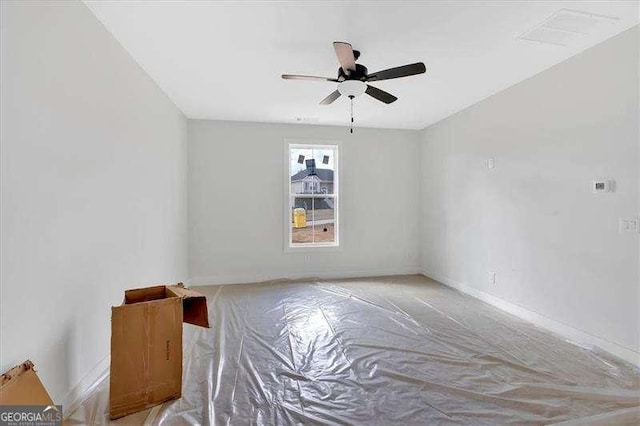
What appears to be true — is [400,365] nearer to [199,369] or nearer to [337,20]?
[199,369]

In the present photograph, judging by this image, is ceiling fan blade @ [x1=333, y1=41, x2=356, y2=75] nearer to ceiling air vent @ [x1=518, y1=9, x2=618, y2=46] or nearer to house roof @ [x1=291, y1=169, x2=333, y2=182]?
ceiling air vent @ [x1=518, y1=9, x2=618, y2=46]

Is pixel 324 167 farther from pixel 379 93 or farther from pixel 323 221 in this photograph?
pixel 379 93

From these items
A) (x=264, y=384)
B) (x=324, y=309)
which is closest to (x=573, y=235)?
(x=324, y=309)

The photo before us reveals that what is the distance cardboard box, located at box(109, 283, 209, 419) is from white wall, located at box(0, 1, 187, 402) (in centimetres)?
32

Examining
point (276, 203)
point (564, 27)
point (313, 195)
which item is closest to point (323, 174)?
point (313, 195)

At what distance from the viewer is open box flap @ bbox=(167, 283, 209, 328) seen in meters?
2.20

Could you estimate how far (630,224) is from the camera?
7.75 ft

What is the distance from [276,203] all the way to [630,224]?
402 centimetres

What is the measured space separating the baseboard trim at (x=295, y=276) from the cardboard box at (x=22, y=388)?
10.6 ft

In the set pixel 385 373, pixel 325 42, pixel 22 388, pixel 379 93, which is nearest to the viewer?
pixel 22 388

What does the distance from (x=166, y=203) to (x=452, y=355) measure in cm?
334

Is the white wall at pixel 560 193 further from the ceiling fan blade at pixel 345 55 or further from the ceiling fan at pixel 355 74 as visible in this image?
the ceiling fan blade at pixel 345 55

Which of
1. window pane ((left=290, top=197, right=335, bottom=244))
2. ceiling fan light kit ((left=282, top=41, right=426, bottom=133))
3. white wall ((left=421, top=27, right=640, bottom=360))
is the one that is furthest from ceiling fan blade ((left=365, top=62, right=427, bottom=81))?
window pane ((left=290, top=197, right=335, bottom=244))

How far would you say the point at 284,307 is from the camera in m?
3.68
